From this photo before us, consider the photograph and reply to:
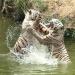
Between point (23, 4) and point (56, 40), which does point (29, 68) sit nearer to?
point (56, 40)

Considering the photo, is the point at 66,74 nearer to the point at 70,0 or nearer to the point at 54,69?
the point at 54,69

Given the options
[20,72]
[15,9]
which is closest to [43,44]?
[20,72]

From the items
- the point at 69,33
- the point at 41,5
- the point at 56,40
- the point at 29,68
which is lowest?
the point at 29,68

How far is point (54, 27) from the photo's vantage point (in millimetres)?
15070

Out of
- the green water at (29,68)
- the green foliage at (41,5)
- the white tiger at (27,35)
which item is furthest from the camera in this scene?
the green foliage at (41,5)

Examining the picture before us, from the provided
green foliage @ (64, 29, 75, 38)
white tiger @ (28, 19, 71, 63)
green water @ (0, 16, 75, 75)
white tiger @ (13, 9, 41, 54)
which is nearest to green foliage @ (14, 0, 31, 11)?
green foliage @ (64, 29, 75, 38)

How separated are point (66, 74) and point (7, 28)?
10.6 meters

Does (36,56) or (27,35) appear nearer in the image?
(36,56)

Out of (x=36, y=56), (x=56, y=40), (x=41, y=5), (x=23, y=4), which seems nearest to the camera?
(x=56, y=40)

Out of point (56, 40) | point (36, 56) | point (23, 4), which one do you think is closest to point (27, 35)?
point (36, 56)

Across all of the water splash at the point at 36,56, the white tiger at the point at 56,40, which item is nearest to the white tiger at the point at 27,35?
the water splash at the point at 36,56

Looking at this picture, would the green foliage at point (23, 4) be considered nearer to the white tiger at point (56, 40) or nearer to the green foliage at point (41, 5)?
the green foliage at point (41, 5)

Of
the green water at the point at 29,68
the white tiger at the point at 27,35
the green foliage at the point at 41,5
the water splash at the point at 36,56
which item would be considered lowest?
the green water at the point at 29,68

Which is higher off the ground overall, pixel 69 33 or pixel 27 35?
pixel 69 33
